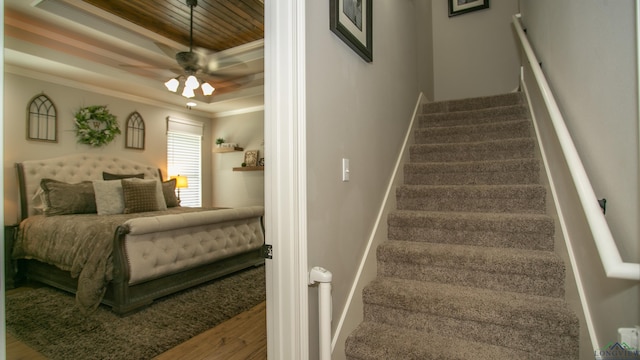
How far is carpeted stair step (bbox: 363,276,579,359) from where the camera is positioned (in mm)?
1368

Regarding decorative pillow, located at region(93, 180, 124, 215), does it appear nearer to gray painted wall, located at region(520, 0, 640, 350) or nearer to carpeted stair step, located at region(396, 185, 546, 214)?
carpeted stair step, located at region(396, 185, 546, 214)

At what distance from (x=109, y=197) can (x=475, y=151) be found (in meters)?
4.16

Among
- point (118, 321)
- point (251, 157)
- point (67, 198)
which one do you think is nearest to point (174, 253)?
point (118, 321)

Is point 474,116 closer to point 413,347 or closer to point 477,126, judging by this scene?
point 477,126

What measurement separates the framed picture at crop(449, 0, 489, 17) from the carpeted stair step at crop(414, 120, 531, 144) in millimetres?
2414

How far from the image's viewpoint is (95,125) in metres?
4.32

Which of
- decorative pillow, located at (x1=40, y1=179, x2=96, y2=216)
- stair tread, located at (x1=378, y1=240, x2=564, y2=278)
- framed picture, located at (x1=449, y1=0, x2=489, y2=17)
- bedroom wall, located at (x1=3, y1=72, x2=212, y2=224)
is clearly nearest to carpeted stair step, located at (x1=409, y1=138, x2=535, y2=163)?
stair tread, located at (x1=378, y1=240, x2=564, y2=278)

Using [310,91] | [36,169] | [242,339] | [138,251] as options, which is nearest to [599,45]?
[310,91]

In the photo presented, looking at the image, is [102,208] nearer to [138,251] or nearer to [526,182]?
[138,251]

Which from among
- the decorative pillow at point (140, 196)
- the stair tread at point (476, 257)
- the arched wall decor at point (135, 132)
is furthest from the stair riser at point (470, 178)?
the arched wall decor at point (135, 132)

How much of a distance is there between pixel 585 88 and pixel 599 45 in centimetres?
21

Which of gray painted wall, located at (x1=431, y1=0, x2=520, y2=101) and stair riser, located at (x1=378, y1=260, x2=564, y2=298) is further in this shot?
gray painted wall, located at (x1=431, y1=0, x2=520, y2=101)

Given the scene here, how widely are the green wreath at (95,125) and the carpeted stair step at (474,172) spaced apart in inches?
168

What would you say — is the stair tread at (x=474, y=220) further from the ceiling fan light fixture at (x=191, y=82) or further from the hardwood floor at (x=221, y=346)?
the ceiling fan light fixture at (x=191, y=82)
